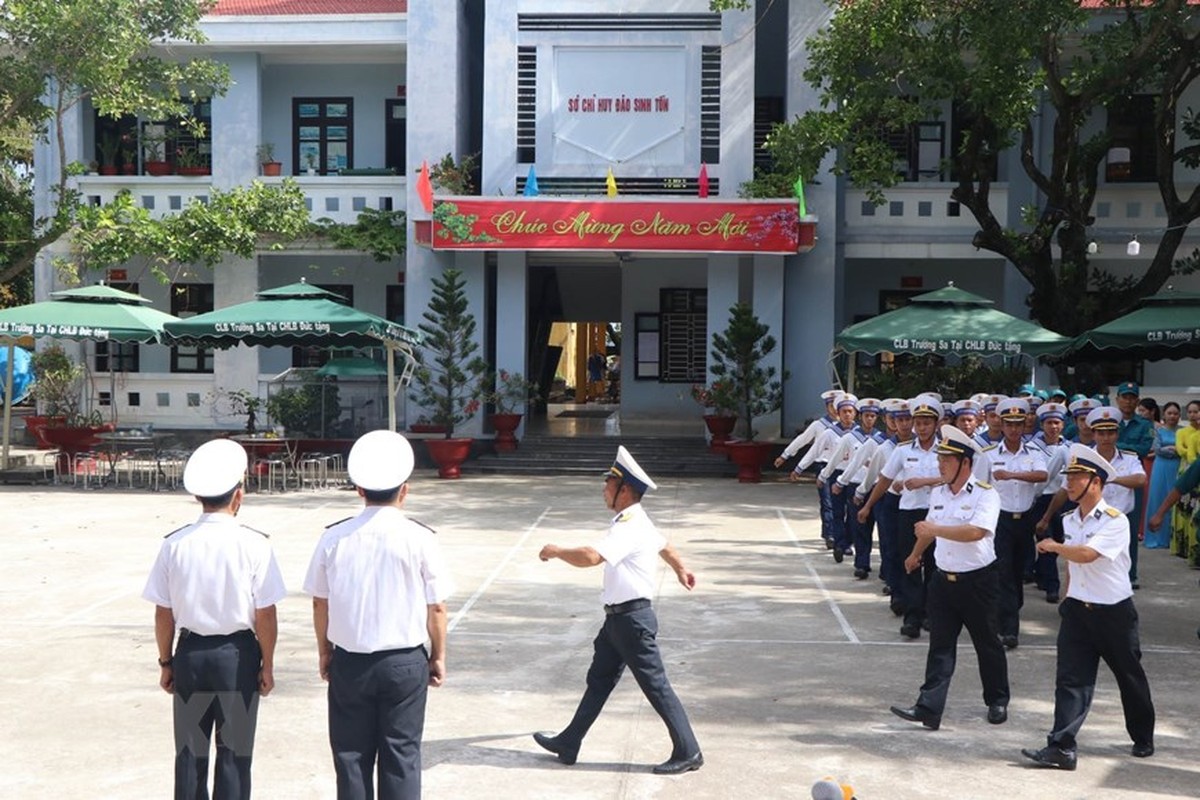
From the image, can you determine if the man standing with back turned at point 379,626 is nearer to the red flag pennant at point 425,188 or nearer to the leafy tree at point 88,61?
the leafy tree at point 88,61

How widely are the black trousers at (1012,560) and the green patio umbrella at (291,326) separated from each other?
1130cm

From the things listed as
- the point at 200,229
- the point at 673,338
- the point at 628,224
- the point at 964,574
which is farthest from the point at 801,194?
the point at 964,574

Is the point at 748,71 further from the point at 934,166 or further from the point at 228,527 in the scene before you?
the point at 228,527

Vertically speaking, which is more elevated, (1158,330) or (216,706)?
(1158,330)

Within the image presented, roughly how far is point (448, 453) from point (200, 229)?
6876 mm

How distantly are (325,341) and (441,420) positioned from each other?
9.19 ft

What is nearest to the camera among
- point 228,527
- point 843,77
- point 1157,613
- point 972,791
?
point 228,527

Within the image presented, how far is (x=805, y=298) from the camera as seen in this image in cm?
2425

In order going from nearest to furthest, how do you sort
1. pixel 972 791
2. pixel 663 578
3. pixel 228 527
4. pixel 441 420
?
pixel 228 527
pixel 972 791
pixel 663 578
pixel 441 420

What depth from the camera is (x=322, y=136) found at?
1060 inches

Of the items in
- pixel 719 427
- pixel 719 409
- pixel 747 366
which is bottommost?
pixel 719 427

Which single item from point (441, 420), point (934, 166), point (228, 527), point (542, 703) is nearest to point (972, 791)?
point (542, 703)

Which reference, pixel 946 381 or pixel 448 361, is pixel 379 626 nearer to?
pixel 448 361

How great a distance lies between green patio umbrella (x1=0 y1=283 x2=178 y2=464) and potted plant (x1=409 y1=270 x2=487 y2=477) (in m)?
4.65
